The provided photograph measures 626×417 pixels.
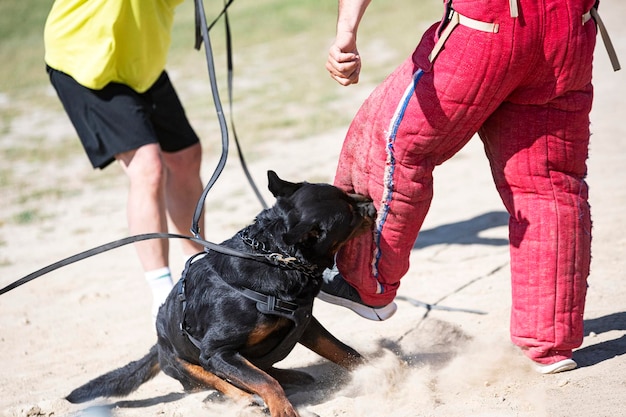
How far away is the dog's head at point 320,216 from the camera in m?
3.48

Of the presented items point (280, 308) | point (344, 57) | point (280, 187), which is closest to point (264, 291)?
point (280, 308)

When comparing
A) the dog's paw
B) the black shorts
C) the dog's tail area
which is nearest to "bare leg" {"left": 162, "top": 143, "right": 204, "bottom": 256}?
the black shorts

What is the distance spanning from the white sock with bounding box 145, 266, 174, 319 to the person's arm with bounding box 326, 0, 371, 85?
6.90 feet

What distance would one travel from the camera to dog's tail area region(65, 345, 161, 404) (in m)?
3.98

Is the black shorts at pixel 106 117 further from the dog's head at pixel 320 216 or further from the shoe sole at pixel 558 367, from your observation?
the shoe sole at pixel 558 367

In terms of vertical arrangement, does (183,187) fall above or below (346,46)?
below

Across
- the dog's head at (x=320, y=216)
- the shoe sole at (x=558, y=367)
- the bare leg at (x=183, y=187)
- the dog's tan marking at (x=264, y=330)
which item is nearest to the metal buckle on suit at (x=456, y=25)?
the dog's head at (x=320, y=216)

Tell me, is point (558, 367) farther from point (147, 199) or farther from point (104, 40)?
point (104, 40)

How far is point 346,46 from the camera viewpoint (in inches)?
123

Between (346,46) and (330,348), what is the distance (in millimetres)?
1545

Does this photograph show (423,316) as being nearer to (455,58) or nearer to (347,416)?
(347,416)

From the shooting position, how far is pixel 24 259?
6.89m

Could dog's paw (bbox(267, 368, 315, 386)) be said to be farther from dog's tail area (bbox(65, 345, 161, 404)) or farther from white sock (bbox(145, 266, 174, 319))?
white sock (bbox(145, 266, 174, 319))

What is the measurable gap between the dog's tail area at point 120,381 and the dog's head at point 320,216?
1155mm
